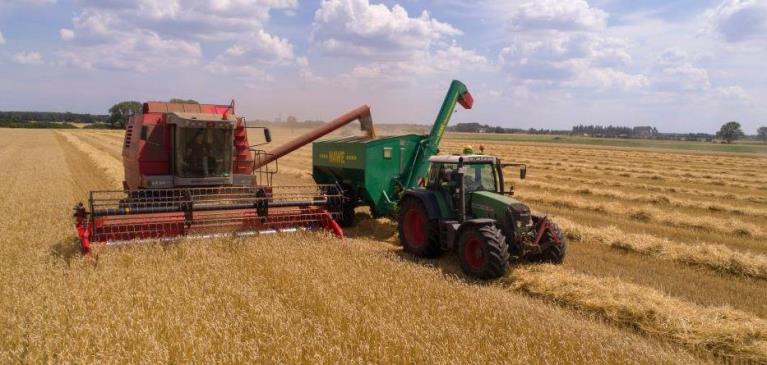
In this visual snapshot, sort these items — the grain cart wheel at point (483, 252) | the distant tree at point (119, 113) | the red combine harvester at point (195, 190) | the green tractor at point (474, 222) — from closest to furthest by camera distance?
the grain cart wheel at point (483, 252) → the green tractor at point (474, 222) → the red combine harvester at point (195, 190) → the distant tree at point (119, 113)

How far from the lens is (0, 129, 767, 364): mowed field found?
4.33 m

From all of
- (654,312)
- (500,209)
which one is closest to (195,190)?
(500,209)

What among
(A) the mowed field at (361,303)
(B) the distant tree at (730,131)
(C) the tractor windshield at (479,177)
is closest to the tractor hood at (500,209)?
(C) the tractor windshield at (479,177)

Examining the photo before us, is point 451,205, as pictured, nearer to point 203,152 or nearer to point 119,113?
point 203,152

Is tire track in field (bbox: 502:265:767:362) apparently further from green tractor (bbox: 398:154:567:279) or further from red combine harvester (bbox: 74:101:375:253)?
red combine harvester (bbox: 74:101:375:253)

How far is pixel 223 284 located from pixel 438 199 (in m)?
3.58

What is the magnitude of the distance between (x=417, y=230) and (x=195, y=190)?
157 inches

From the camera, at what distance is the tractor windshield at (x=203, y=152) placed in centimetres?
934

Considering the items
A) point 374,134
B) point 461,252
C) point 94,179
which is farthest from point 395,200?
point 94,179

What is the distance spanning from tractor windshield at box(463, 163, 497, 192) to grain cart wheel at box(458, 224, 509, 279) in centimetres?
95

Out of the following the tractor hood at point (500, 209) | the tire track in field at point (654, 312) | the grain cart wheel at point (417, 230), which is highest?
the tractor hood at point (500, 209)

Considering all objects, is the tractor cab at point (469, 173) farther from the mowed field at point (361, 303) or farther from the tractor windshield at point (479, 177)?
the mowed field at point (361, 303)

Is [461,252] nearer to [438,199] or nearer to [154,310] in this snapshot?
[438,199]

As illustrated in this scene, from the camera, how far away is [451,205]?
26.6 feet
